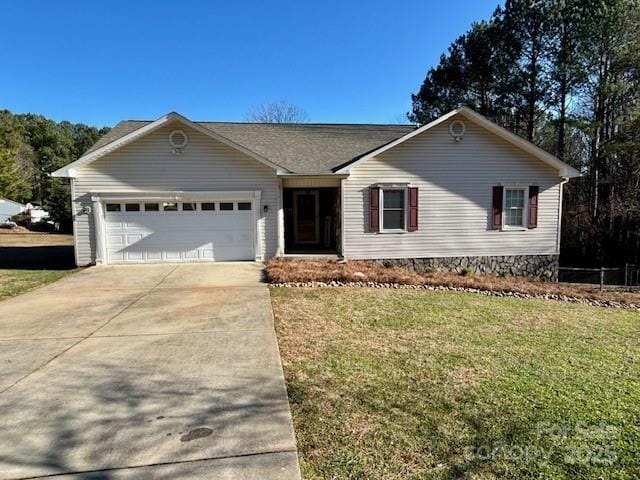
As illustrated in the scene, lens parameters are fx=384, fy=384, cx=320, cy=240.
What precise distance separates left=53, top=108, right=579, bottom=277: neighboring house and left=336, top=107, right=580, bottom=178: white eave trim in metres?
0.04

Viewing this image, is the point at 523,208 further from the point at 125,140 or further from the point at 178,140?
the point at 125,140

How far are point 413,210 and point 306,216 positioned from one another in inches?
169

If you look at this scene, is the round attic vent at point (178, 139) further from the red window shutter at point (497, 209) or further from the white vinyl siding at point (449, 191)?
the red window shutter at point (497, 209)

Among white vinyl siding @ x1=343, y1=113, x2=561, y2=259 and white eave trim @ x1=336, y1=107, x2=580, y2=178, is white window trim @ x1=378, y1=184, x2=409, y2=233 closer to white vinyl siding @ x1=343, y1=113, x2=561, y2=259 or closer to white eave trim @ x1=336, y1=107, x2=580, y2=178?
white vinyl siding @ x1=343, y1=113, x2=561, y2=259

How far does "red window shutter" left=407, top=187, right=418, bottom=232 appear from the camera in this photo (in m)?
12.4

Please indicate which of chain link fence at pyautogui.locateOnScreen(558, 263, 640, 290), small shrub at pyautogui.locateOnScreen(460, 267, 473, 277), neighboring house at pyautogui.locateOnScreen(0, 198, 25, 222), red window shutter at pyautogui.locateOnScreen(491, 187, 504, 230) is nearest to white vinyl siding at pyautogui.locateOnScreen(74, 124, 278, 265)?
small shrub at pyautogui.locateOnScreen(460, 267, 473, 277)

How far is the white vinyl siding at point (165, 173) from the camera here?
37.4 feet

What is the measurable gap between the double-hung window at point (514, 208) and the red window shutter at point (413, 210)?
10.3ft

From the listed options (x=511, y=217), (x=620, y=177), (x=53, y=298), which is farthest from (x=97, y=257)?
(x=620, y=177)

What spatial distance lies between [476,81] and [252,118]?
1843cm

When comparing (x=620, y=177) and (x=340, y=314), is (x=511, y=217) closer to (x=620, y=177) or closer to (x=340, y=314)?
(x=340, y=314)

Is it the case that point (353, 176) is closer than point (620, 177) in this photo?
Yes

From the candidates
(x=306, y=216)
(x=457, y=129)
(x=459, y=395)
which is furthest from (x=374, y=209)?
(x=459, y=395)

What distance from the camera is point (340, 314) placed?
Answer: 6.67 meters
